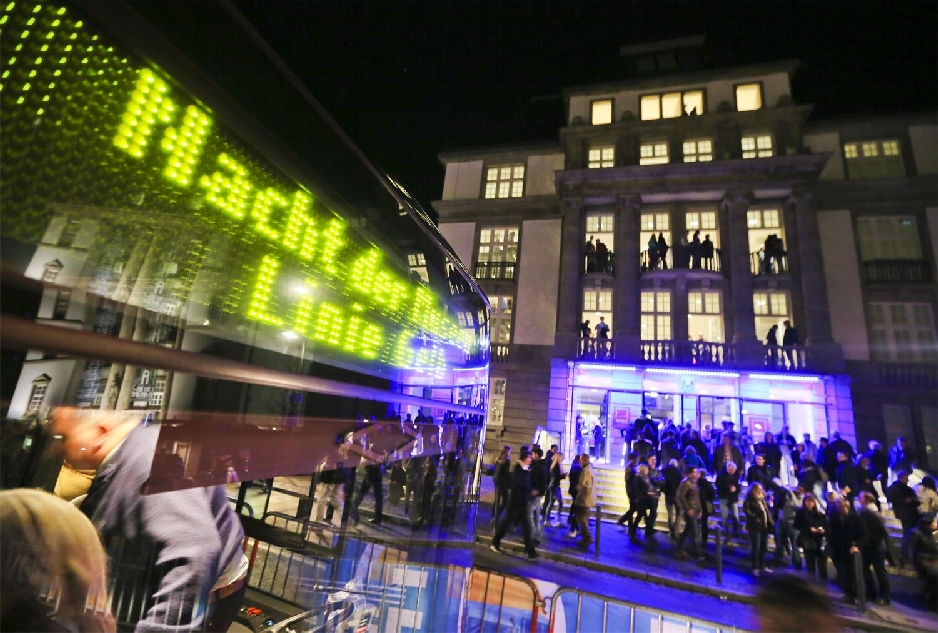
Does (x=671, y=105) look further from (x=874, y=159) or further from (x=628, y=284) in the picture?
(x=628, y=284)

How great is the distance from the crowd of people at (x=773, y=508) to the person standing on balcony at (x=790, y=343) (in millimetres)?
4607

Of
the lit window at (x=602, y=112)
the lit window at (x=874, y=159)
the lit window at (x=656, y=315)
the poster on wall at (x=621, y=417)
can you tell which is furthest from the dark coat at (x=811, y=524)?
the lit window at (x=602, y=112)

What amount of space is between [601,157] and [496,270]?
24.0 feet

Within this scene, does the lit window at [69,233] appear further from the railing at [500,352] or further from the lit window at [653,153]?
the lit window at [653,153]

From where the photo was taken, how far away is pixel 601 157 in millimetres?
19688

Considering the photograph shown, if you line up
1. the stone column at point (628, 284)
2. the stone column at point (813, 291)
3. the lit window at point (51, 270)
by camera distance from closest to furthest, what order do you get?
1. the lit window at point (51, 270)
2. the stone column at point (813, 291)
3. the stone column at point (628, 284)

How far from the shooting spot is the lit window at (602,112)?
20172 millimetres

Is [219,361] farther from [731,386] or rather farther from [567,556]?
[731,386]

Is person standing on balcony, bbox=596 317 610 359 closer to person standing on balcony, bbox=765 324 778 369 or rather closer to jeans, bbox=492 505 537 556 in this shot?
person standing on balcony, bbox=765 324 778 369

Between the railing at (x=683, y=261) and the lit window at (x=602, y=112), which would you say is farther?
the lit window at (x=602, y=112)

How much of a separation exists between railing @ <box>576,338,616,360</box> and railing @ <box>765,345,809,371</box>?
18.0ft

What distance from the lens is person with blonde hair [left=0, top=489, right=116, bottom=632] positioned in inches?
29.5

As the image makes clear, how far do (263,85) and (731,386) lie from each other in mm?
18331

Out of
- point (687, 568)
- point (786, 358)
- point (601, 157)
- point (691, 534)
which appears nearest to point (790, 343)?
point (786, 358)
